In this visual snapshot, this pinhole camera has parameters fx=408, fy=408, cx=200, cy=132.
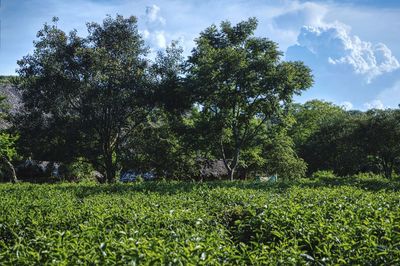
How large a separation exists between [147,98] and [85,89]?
304cm

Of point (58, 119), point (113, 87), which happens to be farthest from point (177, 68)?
point (58, 119)

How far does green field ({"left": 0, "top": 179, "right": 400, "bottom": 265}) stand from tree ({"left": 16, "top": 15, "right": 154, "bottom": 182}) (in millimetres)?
13098

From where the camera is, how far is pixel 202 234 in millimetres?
4531

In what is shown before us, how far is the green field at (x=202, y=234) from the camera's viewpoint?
142 inches

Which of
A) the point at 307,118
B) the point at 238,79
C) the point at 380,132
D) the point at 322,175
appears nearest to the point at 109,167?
the point at 238,79

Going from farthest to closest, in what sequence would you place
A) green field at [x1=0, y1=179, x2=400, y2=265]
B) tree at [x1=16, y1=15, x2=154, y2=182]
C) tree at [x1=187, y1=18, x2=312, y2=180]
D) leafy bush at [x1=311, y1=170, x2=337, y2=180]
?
tree at [x1=16, y1=15, x2=154, y2=182]
tree at [x1=187, y1=18, x2=312, y2=180]
leafy bush at [x1=311, y1=170, x2=337, y2=180]
green field at [x1=0, y1=179, x2=400, y2=265]

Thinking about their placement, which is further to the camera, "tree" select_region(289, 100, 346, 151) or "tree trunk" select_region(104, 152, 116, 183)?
"tree" select_region(289, 100, 346, 151)

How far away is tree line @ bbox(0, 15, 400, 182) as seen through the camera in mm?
18688

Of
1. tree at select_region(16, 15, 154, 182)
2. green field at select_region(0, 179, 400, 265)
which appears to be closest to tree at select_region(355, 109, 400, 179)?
tree at select_region(16, 15, 154, 182)

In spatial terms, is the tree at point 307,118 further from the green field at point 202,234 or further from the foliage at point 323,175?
the green field at point 202,234

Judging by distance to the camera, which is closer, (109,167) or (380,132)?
(109,167)

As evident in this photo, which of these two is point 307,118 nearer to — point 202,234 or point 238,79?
point 238,79

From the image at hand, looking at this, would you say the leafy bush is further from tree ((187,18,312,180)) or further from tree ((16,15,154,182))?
tree ((16,15,154,182))

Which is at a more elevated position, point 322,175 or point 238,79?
point 238,79
